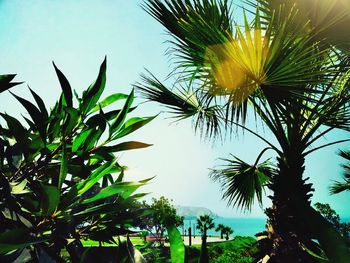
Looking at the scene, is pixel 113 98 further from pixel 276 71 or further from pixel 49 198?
pixel 276 71

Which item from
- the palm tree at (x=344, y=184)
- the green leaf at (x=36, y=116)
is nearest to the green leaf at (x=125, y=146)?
the green leaf at (x=36, y=116)

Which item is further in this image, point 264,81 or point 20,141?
point 264,81

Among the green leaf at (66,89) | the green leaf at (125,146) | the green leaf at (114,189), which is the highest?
the green leaf at (66,89)

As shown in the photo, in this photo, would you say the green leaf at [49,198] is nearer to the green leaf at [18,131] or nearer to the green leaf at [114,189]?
the green leaf at [114,189]

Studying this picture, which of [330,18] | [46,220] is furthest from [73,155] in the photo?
[330,18]

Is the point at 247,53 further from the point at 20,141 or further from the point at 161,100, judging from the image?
the point at 20,141

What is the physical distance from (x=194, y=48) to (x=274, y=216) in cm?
242

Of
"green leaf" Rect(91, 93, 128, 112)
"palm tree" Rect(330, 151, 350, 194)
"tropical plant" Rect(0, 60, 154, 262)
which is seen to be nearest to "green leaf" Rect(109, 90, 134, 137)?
"tropical plant" Rect(0, 60, 154, 262)

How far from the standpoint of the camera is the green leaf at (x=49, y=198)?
0.58 metres

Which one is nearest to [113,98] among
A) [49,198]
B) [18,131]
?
[18,131]

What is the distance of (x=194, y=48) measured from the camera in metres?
3.70

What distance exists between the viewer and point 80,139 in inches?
38.2

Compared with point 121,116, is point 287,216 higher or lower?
higher

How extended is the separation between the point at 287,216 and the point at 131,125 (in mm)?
3525
